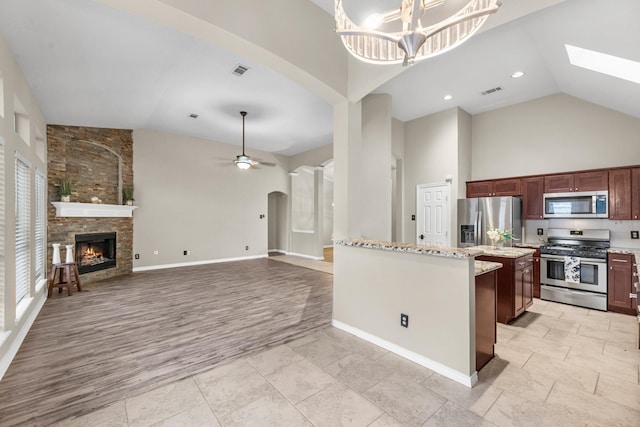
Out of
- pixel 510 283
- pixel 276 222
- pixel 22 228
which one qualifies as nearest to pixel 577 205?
pixel 510 283

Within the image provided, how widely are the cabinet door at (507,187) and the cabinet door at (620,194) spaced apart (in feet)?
3.80

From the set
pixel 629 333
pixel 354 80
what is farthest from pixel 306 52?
pixel 629 333

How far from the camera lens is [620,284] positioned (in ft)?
12.1

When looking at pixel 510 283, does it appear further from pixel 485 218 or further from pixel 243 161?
pixel 243 161

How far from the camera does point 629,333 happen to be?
307 cm

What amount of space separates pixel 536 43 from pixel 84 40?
5.08m

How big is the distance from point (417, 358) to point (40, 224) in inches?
228

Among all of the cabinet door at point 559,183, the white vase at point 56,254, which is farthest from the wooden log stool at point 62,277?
the cabinet door at point 559,183

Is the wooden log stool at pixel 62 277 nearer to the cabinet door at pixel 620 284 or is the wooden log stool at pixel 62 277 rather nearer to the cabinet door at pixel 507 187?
the cabinet door at pixel 507 187

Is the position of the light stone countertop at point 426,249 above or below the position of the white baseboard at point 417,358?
above

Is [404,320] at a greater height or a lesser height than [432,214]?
lesser

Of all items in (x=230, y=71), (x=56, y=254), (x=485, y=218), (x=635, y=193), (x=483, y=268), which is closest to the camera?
(x=483, y=268)

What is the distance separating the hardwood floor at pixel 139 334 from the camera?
208 cm

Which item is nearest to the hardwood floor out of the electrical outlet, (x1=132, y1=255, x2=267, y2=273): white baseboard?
(x1=132, y1=255, x2=267, y2=273): white baseboard
